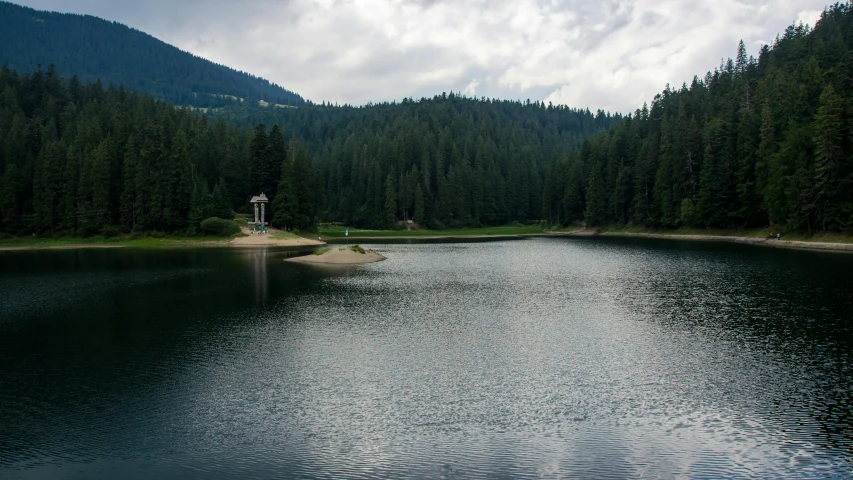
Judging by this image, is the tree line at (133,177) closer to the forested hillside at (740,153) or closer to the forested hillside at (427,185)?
the forested hillside at (427,185)

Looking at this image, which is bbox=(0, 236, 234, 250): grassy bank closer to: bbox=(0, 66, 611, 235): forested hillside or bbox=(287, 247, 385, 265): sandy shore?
bbox=(0, 66, 611, 235): forested hillside

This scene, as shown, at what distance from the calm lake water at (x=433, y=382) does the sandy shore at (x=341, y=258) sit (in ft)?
82.0

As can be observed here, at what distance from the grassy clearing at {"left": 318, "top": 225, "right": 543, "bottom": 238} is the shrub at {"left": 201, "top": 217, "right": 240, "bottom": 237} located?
3278cm

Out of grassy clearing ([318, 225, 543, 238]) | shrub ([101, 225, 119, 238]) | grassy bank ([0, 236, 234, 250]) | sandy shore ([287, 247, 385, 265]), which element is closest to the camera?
sandy shore ([287, 247, 385, 265])

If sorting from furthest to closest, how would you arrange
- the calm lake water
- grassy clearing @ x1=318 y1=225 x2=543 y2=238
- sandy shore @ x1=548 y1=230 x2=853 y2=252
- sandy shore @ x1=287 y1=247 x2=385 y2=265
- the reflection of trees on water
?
grassy clearing @ x1=318 y1=225 x2=543 y2=238 < sandy shore @ x1=548 y1=230 x2=853 y2=252 < sandy shore @ x1=287 y1=247 x2=385 y2=265 < the reflection of trees on water < the calm lake water

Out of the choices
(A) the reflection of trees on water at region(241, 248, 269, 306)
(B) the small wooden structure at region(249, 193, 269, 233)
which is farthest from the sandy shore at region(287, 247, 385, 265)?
(B) the small wooden structure at region(249, 193, 269, 233)

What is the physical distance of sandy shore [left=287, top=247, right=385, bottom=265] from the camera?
72125 mm

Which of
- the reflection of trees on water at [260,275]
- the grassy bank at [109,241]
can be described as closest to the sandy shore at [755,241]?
the reflection of trees on water at [260,275]

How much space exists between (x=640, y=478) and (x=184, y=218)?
111225 mm

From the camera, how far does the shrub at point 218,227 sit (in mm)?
105625

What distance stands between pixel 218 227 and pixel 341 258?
1758 inches

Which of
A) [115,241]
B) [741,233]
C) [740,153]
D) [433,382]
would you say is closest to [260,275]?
[433,382]

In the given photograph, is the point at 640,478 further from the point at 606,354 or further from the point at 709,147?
the point at 709,147

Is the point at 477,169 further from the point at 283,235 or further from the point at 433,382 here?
the point at 433,382
